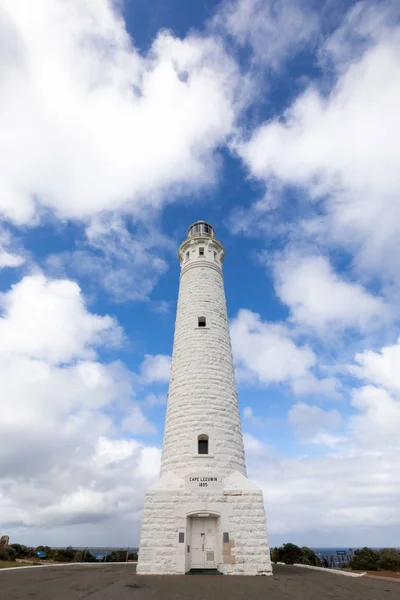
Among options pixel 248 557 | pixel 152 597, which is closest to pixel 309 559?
pixel 248 557

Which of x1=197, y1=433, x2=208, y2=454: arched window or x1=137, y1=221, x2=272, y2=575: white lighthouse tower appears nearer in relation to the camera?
x1=137, y1=221, x2=272, y2=575: white lighthouse tower

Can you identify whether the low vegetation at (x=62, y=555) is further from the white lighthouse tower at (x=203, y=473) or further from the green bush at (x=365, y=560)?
the green bush at (x=365, y=560)

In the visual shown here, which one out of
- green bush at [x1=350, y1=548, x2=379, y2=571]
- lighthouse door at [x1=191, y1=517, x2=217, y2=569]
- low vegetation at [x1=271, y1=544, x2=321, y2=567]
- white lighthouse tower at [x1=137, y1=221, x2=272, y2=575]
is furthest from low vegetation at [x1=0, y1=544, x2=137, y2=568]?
green bush at [x1=350, y1=548, x2=379, y2=571]

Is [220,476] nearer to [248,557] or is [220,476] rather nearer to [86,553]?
[248,557]

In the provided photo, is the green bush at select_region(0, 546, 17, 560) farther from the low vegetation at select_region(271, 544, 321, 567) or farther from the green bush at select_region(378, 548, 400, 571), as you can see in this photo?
the green bush at select_region(378, 548, 400, 571)

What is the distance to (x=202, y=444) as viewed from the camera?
17391 millimetres

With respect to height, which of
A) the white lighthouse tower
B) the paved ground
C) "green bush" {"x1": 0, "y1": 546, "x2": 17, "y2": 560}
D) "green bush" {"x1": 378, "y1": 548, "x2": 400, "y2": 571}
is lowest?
the paved ground

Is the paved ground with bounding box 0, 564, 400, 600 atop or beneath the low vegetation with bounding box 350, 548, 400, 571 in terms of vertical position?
beneath

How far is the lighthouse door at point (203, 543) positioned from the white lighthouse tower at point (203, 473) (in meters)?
0.03

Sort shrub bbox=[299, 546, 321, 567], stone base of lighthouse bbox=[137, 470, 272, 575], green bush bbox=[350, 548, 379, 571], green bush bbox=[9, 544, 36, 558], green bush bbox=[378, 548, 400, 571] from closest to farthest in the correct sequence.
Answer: stone base of lighthouse bbox=[137, 470, 272, 575] < green bush bbox=[378, 548, 400, 571] < green bush bbox=[350, 548, 379, 571] < shrub bbox=[299, 546, 321, 567] < green bush bbox=[9, 544, 36, 558]

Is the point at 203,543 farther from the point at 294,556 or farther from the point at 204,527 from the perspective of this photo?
the point at 294,556

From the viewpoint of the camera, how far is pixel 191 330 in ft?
66.6

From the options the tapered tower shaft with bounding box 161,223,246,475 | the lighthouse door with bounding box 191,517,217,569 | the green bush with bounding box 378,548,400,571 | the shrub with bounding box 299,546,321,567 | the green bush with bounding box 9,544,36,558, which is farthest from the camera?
the green bush with bounding box 9,544,36,558

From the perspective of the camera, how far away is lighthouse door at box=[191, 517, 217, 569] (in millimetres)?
14664
